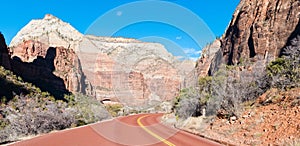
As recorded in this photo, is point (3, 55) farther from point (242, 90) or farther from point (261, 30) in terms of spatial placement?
point (242, 90)

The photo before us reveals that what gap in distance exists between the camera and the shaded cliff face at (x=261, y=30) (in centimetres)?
5278

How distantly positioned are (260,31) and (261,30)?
1.08ft

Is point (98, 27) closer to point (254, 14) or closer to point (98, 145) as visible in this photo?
point (98, 145)

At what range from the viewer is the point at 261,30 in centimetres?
5953

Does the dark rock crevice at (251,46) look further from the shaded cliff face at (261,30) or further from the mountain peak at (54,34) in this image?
the mountain peak at (54,34)

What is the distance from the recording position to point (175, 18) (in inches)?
451

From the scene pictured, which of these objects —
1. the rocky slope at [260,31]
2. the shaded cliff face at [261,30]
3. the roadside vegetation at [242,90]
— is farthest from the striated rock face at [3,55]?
the roadside vegetation at [242,90]

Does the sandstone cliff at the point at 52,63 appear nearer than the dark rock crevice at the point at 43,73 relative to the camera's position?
No

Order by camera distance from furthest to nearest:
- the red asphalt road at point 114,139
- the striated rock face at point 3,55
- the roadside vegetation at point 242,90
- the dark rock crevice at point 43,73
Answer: the dark rock crevice at point 43,73
the striated rock face at point 3,55
the roadside vegetation at point 242,90
the red asphalt road at point 114,139

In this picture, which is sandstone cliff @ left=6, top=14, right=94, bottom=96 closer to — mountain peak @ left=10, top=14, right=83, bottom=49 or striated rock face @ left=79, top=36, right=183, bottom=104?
mountain peak @ left=10, top=14, right=83, bottom=49

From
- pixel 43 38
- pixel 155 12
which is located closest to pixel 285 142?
pixel 155 12

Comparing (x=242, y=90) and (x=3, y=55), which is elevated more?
(x=3, y=55)

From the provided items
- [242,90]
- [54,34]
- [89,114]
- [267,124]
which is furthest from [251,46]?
[54,34]

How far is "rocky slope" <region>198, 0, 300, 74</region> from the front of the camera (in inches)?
2062
